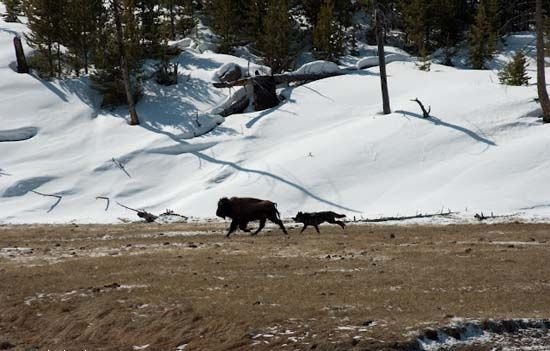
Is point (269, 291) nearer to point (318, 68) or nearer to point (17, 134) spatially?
point (17, 134)

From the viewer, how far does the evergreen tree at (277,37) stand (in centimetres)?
4353

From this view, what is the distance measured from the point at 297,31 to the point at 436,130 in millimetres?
22435

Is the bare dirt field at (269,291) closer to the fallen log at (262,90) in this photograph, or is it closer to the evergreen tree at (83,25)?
the fallen log at (262,90)

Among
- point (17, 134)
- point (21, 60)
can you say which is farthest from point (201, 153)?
point (21, 60)

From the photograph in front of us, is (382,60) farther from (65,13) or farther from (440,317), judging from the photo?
(440,317)

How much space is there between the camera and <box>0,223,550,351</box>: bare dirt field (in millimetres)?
8664

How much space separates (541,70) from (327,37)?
68.9ft

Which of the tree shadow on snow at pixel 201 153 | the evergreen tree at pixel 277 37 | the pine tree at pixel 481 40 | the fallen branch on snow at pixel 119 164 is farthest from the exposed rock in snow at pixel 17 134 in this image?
the pine tree at pixel 481 40

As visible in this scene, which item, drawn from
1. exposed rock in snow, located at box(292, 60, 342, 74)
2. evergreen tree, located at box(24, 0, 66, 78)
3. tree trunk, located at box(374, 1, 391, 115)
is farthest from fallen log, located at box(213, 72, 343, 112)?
evergreen tree, located at box(24, 0, 66, 78)

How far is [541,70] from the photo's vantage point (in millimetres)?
29172

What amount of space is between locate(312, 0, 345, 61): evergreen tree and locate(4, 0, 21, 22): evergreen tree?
94.2 feet

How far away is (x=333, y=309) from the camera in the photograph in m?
9.37

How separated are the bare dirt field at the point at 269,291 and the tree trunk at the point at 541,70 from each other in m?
14.6

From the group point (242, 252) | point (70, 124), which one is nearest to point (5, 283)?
point (242, 252)
